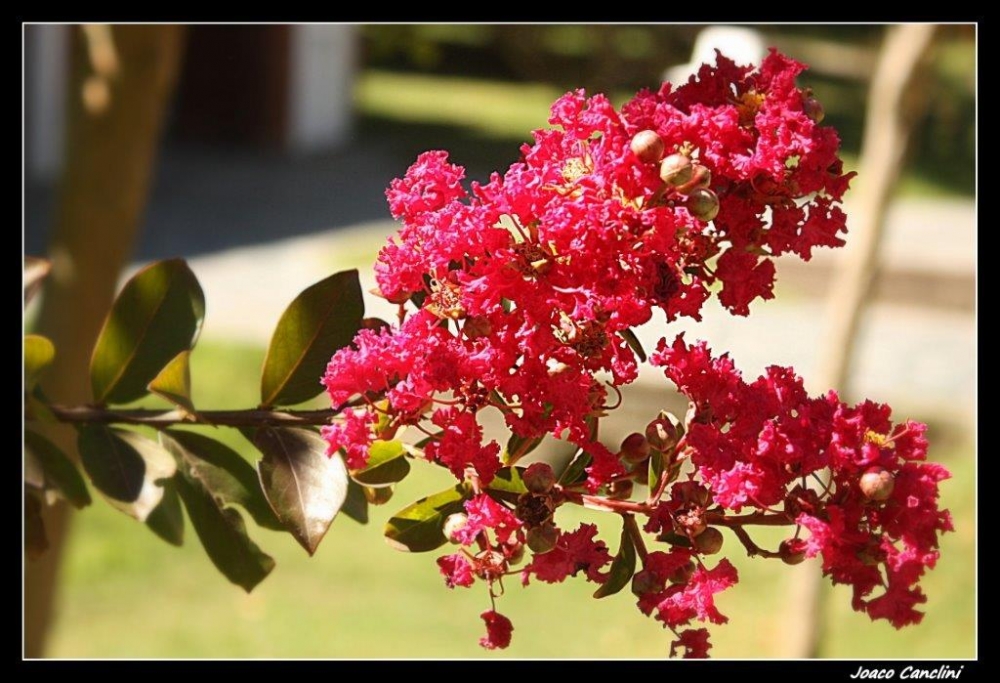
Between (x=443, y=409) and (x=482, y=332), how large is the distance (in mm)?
69

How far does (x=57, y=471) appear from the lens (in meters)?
1.28

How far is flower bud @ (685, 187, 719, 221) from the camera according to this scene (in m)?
0.91

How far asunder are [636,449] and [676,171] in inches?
8.8

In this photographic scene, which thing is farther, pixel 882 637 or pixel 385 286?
pixel 882 637

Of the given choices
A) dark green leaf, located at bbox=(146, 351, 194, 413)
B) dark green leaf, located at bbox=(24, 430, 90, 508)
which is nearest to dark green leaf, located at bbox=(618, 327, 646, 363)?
dark green leaf, located at bbox=(146, 351, 194, 413)

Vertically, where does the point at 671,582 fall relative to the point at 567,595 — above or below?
below

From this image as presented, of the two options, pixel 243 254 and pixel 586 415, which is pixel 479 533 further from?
pixel 243 254

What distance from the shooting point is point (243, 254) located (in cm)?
758

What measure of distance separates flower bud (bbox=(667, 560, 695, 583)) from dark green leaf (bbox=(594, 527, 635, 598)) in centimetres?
4

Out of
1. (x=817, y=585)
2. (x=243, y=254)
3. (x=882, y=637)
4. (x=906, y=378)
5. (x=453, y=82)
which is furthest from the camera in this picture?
(x=453, y=82)

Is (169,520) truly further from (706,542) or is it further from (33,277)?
(706,542)

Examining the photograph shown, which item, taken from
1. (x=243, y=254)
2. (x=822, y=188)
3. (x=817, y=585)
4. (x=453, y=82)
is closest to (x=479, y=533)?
(x=822, y=188)

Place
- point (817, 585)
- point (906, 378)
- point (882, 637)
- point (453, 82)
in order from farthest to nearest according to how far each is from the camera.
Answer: point (453, 82)
point (906, 378)
point (882, 637)
point (817, 585)

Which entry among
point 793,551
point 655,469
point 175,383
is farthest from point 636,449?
point 175,383
